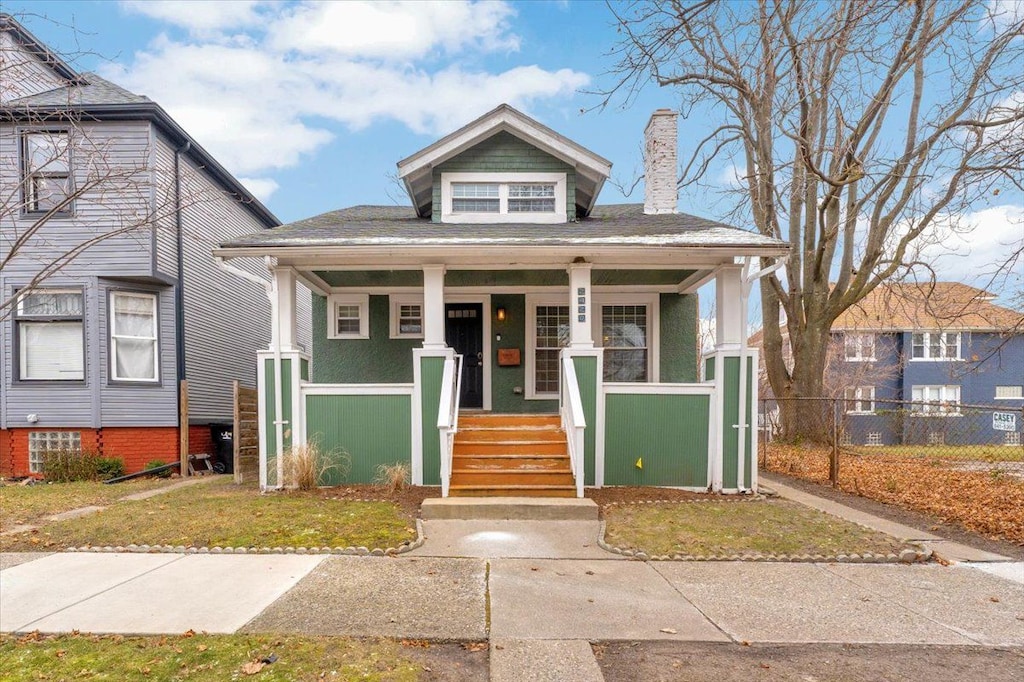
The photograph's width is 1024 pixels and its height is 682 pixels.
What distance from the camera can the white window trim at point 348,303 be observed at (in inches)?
404

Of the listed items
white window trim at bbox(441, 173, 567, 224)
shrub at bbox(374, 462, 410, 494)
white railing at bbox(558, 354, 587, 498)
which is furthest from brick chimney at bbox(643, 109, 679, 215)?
shrub at bbox(374, 462, 410, 494)

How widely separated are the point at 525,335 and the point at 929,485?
738 cm

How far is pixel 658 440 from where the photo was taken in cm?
812

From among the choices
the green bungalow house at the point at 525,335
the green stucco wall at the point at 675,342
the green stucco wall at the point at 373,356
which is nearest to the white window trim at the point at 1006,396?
the green stucco wall at the point at 675,342

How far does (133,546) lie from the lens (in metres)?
5.39

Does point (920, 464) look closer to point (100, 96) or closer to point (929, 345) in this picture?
point (929, 345)

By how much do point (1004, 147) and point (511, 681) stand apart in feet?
25.2

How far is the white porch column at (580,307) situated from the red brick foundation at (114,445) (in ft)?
28.9

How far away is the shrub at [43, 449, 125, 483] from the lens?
10602 mm

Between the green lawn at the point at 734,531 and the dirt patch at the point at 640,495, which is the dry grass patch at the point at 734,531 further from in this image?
the dirt patch at the point at 640,495

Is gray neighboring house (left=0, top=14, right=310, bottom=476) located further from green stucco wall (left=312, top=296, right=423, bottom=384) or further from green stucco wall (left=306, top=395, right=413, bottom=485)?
green stucco wall (left=306, top=395, right=413, bottom=485)

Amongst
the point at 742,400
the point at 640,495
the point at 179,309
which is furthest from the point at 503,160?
the point at 179,309

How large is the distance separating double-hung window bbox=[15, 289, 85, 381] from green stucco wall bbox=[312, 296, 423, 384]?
16.9 ft

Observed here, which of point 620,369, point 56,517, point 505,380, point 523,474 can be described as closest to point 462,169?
point 505,380
